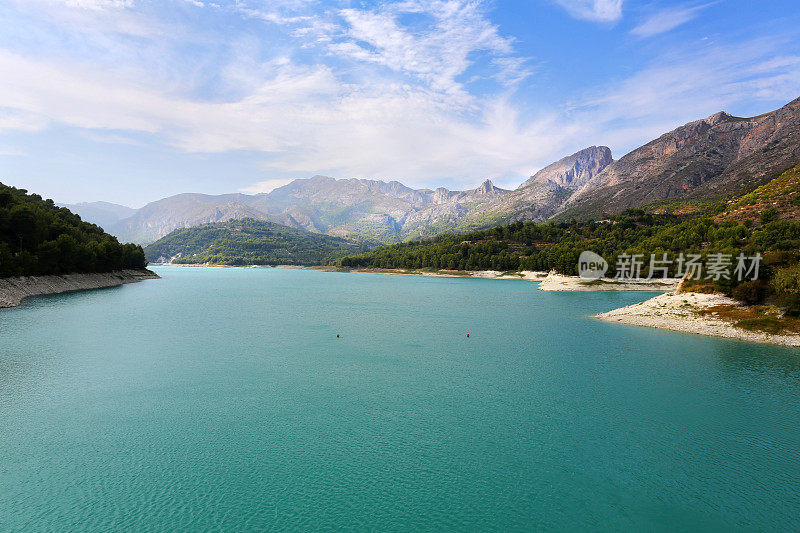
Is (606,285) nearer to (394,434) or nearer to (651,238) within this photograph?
(651,238)

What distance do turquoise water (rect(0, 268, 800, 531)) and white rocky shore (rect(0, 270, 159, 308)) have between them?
96.1ft

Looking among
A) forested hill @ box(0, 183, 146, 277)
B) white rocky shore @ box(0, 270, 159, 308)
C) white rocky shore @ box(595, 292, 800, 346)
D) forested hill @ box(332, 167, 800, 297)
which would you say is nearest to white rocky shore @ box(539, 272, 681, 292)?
forested hill @ box(332, 167, 800, 297)

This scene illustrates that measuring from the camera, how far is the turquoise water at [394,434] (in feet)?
47.9

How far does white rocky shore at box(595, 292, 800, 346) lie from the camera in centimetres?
4309

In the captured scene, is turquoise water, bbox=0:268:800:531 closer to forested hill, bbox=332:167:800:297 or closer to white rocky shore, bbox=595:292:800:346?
white rocky shore, bbox=595:292:800:346

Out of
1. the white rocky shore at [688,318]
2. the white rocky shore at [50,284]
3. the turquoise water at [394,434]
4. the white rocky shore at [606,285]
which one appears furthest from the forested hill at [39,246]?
the white rocky shore at [606,285]

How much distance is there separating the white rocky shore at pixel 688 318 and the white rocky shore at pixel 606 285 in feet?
149

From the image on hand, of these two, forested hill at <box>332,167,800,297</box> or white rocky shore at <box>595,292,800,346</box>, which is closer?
white rocky shore at <box>595,292,800,346</box>

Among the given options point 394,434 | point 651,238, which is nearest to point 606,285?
point 651,238

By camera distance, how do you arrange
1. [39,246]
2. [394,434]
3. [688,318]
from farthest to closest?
1. [39,246]
2. [688,318]
3. [394,434]

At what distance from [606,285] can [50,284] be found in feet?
443

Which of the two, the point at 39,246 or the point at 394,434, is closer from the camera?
the point at 394,434

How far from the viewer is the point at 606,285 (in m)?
103

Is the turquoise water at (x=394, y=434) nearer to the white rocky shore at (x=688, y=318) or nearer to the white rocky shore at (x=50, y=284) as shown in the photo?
the white rocky shore at (x=688, y=318)
